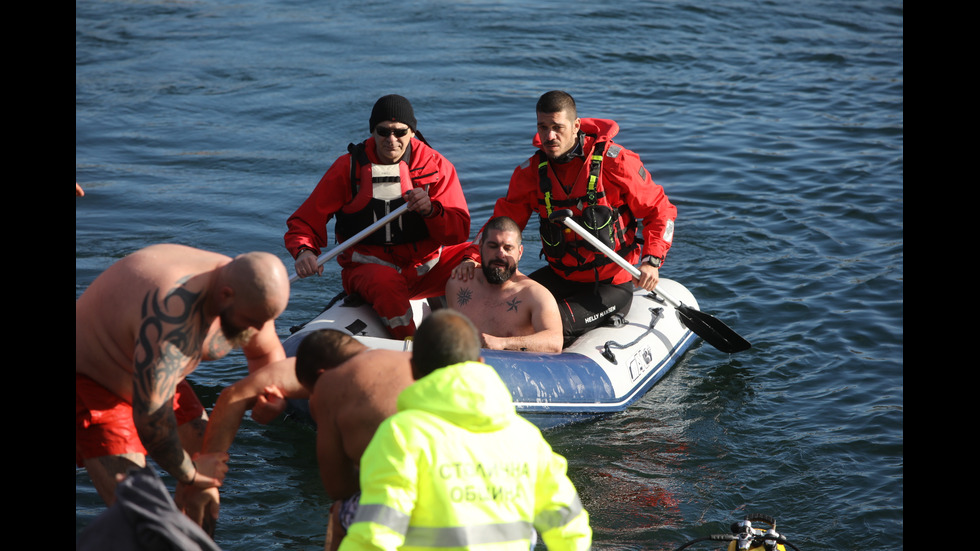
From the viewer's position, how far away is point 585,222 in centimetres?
639

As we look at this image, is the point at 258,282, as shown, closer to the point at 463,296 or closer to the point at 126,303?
the point at 126,303

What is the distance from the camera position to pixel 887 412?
6340 millimetres

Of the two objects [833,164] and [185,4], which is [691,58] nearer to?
[833,164]

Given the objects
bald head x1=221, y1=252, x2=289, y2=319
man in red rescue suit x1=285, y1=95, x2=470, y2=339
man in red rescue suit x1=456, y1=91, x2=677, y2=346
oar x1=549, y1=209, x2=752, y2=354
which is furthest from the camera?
oar x1=549, y1=209, x2=752, y2=354

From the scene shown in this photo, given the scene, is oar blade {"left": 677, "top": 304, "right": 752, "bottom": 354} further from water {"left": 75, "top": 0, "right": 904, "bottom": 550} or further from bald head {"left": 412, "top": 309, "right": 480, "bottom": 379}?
bald head {"left": 412, "top": 309, "right": 480, "bottom": 379}

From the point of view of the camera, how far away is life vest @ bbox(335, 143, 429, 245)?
249 inches

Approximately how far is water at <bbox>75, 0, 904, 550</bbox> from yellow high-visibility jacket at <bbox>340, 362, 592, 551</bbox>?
6.98 feet

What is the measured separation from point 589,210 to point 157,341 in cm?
341

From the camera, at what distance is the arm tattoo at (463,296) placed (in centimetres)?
614

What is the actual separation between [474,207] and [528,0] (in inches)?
381

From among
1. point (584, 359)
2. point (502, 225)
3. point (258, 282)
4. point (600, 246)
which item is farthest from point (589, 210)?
point (258, 282)

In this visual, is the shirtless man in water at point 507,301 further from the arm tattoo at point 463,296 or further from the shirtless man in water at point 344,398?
the shirtless man in water at point 344,398

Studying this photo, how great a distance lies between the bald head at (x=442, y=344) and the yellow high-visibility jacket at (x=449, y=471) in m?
0.08

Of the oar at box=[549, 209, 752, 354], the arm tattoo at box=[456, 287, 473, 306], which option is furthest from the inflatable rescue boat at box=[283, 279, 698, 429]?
the arm tattoo at box=[456, 287, 473, 306]
